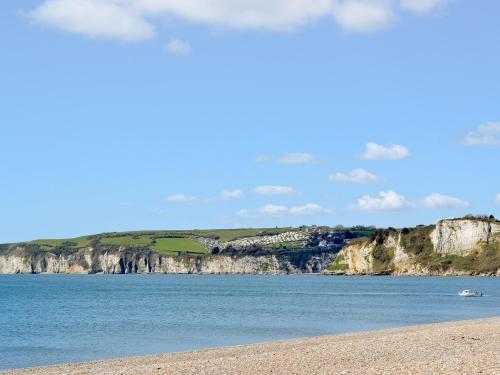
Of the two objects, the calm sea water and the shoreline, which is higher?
the shoreline

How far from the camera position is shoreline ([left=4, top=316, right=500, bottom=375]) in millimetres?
32791

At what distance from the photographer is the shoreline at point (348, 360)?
1291 inches

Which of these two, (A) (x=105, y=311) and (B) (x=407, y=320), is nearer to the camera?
(B) (x=407, y=320)

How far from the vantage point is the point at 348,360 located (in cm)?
3678

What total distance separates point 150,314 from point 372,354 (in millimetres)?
57556

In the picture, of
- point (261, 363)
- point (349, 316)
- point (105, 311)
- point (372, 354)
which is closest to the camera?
point (261, 363)

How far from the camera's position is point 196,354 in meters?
49.1

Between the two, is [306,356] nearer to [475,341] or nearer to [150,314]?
[475,341]

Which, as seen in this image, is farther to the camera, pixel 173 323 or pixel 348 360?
pixel 173 323

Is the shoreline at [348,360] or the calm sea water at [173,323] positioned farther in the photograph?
the calm sea water at [173,323]

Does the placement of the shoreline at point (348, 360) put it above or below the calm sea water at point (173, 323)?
above

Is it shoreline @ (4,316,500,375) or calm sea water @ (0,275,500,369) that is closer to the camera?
shoreline @ (4,316,500,375)

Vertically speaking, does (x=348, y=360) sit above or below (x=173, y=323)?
above

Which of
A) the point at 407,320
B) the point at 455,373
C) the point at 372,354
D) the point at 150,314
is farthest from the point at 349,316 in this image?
the point at 455,373
